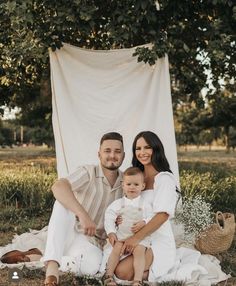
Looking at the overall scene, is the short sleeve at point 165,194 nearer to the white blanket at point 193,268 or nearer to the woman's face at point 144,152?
the woman's face at point 144,152

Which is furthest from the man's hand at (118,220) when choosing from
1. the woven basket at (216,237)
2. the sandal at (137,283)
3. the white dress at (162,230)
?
the woven basket at (216,237)

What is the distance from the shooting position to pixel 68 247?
4730mm

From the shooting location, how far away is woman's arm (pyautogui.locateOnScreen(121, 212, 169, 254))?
430cm

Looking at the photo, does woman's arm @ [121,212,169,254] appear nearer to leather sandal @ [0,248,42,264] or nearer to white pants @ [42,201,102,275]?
white pants @ [42,201,102,275]

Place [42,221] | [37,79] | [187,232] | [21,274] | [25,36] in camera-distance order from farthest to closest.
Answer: [37,79] < [42,221] < [25,36] < [187,232] < [21,274]

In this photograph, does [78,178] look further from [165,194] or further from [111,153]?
[165,194]

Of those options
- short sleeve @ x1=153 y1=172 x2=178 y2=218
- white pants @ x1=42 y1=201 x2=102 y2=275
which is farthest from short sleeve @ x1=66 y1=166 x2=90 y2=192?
short sleeve @ x1=153 y1=172 x2=178 y2=218

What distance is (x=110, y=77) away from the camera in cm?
665

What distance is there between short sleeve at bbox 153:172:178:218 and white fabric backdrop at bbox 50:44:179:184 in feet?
6.94

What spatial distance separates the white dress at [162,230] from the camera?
172 inches

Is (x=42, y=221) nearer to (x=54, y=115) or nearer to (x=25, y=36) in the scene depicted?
(x=54, y=115)

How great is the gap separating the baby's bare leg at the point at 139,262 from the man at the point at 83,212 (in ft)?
1.25

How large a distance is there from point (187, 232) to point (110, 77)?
215 cm

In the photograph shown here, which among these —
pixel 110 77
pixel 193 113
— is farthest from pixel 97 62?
pixel 193 113
